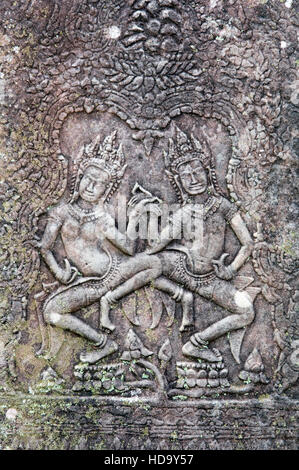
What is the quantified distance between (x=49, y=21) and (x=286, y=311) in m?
2.34

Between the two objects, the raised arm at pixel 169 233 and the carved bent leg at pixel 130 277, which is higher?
the raised arm at pixel 169 233

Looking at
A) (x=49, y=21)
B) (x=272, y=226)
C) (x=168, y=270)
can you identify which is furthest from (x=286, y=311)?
(x=49, y=21)

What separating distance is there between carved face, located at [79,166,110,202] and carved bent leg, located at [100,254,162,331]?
469mm

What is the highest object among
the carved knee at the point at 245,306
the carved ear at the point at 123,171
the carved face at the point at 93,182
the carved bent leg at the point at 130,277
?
the carved ear at the point at 123,171

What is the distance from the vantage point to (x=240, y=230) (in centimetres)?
408

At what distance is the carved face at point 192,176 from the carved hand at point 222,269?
451 mm

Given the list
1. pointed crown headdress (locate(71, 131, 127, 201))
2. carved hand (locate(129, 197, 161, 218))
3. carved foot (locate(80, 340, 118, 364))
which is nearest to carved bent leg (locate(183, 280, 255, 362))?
carved foot (locate(80, 340, 118, 364))

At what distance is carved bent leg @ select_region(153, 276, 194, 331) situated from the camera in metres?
4.07

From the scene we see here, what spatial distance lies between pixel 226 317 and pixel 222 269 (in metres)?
0.30

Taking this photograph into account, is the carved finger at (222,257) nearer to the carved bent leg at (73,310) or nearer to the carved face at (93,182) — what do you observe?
the carved bent leg at (73,310)

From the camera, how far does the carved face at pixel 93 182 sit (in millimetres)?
4047

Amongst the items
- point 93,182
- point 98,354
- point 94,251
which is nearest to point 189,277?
point 94,251

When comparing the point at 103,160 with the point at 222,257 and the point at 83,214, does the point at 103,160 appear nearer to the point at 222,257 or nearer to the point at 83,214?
the point at 83,214

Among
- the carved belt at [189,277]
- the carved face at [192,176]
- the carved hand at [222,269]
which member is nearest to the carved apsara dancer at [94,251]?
the carved belt at [189,277]
